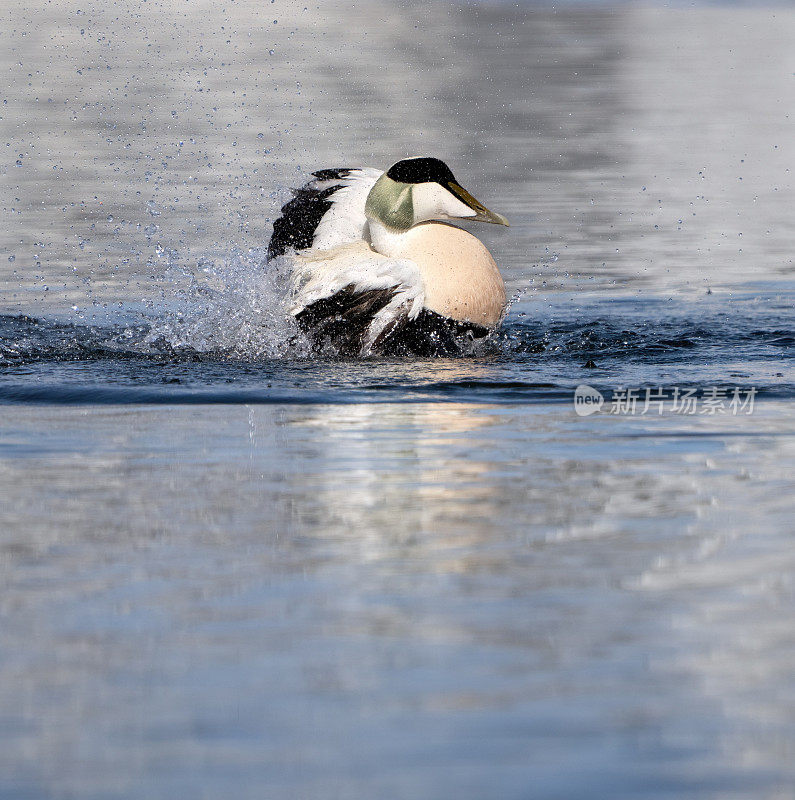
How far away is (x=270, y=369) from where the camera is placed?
733 centimetres

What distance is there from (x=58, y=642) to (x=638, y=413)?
127 inches

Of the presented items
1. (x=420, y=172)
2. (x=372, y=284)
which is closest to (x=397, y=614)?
(x=372, y=284)

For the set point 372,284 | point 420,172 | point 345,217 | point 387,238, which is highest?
point 420,172

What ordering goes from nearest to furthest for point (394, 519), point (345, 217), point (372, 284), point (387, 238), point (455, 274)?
1. point (394, 519)
2. point (372, 284)
3. point (455, 274)
4. point (387, 238)
5. point (345, 217)

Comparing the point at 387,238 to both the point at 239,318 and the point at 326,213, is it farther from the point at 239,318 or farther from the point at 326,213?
the point at 239,318

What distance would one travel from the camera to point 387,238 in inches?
310

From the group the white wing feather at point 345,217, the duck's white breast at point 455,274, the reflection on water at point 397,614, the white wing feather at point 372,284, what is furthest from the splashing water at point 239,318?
the reflection on water at point 397,614

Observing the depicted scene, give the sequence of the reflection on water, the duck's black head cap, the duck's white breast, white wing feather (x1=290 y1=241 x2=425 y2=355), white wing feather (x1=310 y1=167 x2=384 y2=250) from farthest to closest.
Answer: white wing feather (x1=310 y1=167 x2=384 y2=250) → the duck's black head cap → the duck's white breast → white wing feather (x1=290 y1=241 x2=425 y2=355) → the reflection on water

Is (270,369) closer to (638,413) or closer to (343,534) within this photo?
(638,413)

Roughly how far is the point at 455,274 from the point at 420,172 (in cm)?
57

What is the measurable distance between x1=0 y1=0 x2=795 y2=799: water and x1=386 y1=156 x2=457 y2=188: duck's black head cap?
806 mm

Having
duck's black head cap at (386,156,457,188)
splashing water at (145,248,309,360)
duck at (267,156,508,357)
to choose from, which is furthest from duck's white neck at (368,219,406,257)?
splashing water at (145,248,309,360)

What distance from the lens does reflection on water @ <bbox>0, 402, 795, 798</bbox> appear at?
9.46ft

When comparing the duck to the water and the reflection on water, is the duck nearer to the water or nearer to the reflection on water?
the water
